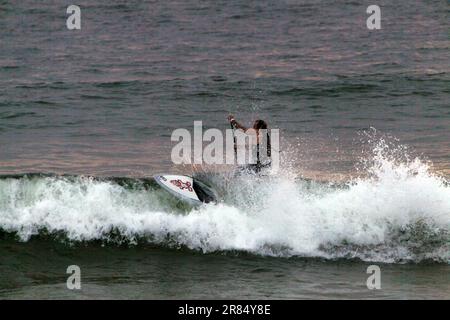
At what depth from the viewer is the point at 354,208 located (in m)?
13.8

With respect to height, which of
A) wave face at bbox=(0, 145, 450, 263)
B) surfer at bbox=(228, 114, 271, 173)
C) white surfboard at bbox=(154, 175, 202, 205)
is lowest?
wave face at bbox=(0, 145, 450, 263)

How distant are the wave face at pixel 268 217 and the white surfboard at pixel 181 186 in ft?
0.78

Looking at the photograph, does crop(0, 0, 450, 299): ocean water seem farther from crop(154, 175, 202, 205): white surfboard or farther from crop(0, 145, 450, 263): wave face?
crop(154, 175, 202, 205): white surfboard

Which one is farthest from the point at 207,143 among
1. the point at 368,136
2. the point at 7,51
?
the point at 7,51

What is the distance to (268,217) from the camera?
1343 cm

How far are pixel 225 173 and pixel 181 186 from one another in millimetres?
804

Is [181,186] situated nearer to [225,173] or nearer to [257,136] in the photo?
[225,173]

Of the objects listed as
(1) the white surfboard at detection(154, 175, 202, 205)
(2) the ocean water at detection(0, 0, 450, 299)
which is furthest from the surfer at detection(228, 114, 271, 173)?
(1) the white surfboard at detection(154, 175, 202, 205)

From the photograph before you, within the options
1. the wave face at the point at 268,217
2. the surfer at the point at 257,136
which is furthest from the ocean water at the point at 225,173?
the surfer at the point at 257,136

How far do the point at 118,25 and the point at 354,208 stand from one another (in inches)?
859

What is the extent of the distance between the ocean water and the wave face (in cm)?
3

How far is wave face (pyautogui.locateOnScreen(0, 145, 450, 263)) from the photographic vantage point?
1306 cm

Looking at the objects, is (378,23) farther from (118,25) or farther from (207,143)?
(207,143)

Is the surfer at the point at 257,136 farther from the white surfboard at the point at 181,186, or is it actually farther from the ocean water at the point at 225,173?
the white surfboard at the point at 181,186
